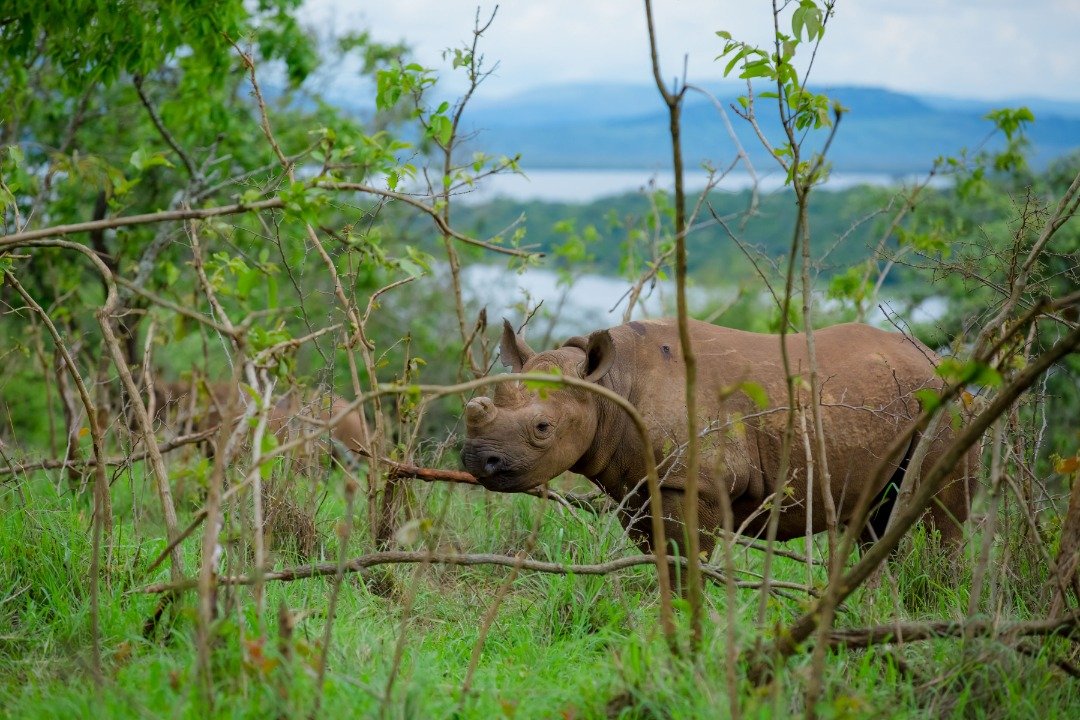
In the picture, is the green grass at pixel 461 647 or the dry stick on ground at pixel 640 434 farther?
the green grass at pixel 461 647

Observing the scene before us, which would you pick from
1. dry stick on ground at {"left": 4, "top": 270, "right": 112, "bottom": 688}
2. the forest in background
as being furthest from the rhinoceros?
dry stick on ground at {"left": 4, "top": 270, "right": 112, "bottom": 688}

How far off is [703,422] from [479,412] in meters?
1.17

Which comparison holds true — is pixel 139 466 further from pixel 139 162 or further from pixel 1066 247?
pixel 1066 247

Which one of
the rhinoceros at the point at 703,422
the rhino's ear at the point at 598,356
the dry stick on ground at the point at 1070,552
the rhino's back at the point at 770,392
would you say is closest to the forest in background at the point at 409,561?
the dry stick on ground at the point at 1070,552

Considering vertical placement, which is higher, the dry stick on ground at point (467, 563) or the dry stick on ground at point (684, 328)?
the dry stick on ground at point (684, 328)

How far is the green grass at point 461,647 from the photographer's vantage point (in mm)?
3646

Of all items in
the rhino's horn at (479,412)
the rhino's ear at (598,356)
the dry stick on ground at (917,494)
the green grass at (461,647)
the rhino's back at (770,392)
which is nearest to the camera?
the dry stick on ground at (917,494)

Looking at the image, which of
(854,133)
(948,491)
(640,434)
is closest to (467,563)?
(640,434)

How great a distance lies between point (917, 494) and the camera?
3.50 m

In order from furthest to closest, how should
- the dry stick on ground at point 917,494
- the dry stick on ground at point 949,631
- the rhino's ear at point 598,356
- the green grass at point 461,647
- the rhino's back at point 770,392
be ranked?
the rhino's back at point 770,392
the rhino's ear at point 598,356
the dry stick on ground at point 949,631
the green grass at point 461,647
the dry stick on ground at point 917,494

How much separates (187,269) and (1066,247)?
34.7 feet

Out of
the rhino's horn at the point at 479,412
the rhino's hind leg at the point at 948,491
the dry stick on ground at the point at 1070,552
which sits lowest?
the rhino's hind leg at the point at 948,491

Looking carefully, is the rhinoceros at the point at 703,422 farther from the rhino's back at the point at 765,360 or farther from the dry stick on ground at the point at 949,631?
the dry stick on ground at the point at 949,631

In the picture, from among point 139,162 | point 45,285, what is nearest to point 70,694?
point 139,162
